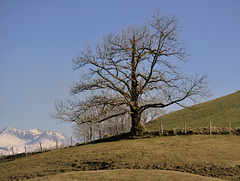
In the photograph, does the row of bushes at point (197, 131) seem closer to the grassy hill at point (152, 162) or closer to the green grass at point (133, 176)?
the grassy hill at point (152, 162)

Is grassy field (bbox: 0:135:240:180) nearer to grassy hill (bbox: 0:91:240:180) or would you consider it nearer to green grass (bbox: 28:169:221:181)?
grassy hill (bbox: 0:91:240:180)

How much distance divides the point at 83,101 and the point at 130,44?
9.72 m

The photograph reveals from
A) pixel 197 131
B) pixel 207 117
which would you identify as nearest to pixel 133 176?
pixel 197 131

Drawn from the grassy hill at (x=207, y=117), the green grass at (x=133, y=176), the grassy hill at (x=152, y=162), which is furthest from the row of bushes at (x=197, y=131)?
the green grass at (x=133, y=176)

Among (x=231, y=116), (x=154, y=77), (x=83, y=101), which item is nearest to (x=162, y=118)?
(x=231, y=116)

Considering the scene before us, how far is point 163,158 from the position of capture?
95.8 ft

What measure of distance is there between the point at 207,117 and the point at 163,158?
77.7 feet

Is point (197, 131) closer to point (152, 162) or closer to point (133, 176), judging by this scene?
point (152, 162)

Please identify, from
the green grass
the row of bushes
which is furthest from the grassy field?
the green grass

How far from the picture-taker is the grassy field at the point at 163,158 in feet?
84.9

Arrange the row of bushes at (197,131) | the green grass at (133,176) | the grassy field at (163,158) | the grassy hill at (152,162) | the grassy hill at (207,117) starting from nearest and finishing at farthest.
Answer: the green grass at (133,176) < the grassy hill at (152,162) < the grassy field at (163,158) < the row of bushes at (197,131) < the grassy hill at (207,117)

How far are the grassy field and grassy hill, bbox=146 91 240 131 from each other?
7819mm

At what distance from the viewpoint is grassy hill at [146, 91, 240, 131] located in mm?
45906

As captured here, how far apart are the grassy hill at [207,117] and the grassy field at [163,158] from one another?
7.82 metres
